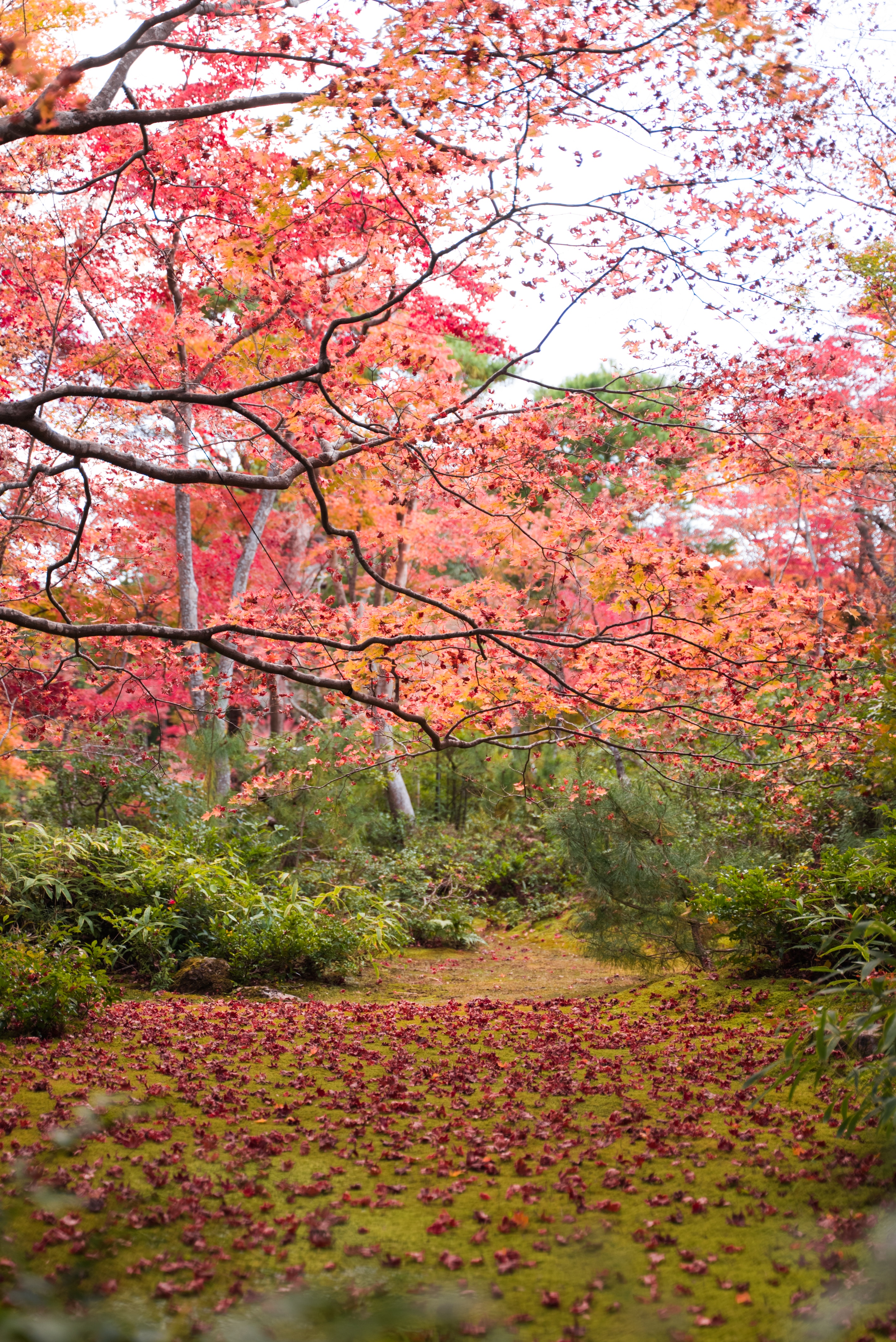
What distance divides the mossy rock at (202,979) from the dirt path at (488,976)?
0.50 meters

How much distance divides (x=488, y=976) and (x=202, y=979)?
261cm

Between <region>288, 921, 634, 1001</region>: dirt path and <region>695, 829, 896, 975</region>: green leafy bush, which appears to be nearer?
<region>695, 829, 896, 975</region>: green leafy bush

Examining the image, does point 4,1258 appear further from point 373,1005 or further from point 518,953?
point 518,953

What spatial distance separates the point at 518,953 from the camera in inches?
369

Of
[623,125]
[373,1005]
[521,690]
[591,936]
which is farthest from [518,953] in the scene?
[623,125]

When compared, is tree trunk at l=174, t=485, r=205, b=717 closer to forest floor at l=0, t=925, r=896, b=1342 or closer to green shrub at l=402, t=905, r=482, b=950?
green shrub at l=402, t=905, r=482, b=950

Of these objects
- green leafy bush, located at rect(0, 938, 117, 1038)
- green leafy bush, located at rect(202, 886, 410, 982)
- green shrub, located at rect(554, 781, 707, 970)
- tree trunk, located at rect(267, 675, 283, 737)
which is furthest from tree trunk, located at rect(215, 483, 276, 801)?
green leafy bush, located at rect(0, 938, 117, 1038)

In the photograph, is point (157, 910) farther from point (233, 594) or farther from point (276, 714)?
point (276, 714)

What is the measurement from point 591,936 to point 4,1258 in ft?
16.1

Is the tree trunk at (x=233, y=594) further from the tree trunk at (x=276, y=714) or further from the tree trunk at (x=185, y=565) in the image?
the tree trunk at (x=276, y=714)

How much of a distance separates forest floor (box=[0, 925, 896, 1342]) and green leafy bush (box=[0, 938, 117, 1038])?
0.11 meters

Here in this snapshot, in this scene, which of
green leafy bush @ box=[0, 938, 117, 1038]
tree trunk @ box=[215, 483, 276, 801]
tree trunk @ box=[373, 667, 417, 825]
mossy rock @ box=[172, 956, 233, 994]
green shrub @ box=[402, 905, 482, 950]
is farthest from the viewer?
tree trunk @ box=[373, 667, 417, 825]

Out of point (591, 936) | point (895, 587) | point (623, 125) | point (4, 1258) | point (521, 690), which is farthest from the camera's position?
point (895, 587)

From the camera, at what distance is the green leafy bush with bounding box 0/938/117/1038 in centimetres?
407
